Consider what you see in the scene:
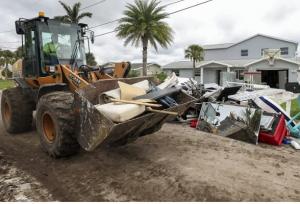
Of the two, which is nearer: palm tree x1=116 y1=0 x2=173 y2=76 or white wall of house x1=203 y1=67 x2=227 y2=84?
palm tree x1=116 y1=0 x2=173 y2=76

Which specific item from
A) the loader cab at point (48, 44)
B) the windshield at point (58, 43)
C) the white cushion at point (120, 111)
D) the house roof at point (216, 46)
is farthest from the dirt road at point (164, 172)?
the house roof at point (216, 46)

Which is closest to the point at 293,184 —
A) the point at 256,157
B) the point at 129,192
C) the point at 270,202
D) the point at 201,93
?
the point at 270,202

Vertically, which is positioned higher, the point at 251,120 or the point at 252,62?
the point at 252,62

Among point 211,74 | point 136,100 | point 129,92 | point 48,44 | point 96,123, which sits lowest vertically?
point 96,123

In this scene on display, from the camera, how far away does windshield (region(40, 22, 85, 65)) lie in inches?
259

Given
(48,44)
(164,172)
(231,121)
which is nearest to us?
(164,172)

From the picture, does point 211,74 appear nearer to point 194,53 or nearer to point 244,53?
point 194,53

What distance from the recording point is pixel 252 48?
3491 centimetres

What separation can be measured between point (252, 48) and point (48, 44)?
106ft

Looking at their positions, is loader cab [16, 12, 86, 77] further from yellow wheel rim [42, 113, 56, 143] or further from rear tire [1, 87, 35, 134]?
yellow wheel rim [42, 113, 56, 143]

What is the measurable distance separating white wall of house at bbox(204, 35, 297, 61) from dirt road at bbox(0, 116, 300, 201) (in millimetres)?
30644

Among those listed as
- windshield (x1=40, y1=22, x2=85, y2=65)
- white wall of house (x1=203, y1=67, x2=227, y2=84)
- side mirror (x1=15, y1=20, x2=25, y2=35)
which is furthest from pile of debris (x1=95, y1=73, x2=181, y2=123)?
→ white wall of house (x1=203, y1=67, x2=227, y2=84)

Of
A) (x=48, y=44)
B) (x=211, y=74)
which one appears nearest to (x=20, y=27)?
(x=48, y=44)

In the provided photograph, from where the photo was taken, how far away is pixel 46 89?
5941 mm
